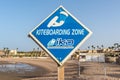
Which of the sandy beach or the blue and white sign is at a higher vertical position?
the blue and white sign

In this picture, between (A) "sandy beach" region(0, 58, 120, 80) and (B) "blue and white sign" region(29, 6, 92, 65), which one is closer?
(B) "blue and white sign" region(29, 6, 92, 65)

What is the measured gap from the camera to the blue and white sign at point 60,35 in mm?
4652

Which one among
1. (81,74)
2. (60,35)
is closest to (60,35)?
(60,35)

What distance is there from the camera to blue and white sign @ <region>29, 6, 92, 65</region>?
4.65 m

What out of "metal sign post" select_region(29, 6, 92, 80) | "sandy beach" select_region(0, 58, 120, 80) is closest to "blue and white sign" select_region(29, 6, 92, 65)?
"metal sign post" select_region(29, 6, 92, 80)

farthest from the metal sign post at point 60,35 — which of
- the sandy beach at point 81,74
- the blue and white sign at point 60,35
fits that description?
the sandy beach at point 81,74

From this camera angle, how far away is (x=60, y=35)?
465 cm

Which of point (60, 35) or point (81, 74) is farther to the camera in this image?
point (81, 74)

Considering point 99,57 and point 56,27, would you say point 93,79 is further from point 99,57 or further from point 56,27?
point 99,57

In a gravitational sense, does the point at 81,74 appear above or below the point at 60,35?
below

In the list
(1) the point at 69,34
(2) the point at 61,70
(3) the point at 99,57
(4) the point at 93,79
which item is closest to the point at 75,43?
(1) the point at 69,34

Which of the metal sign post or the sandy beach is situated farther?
the sandy beach

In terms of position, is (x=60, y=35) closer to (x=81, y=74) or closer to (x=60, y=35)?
(x=60, y=35)

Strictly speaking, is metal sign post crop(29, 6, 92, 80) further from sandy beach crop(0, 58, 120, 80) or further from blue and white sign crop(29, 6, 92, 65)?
sandy beach crop(0, 58, 120, 80)
